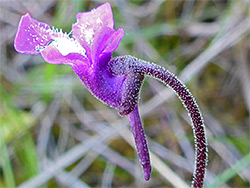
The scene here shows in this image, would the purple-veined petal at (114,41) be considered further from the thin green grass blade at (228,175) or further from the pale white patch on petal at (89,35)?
the thin green grass blade at (228,175)

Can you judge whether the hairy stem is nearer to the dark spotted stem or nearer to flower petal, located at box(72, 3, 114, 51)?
the dark spotted stem

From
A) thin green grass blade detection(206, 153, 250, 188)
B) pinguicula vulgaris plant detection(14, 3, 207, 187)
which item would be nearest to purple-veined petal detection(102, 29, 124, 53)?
pinguicula vulgaris plant detection(14, 3, 207, 187)

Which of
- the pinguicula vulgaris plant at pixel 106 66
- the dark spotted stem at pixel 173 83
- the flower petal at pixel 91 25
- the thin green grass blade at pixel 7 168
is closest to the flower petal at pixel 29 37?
the pinguicula vulgaris plant at pixel 106 66

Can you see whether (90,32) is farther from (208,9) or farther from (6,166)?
(208,9)

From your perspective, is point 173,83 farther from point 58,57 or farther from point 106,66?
point 58,57

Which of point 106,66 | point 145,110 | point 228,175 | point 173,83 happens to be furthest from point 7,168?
point 173,83
